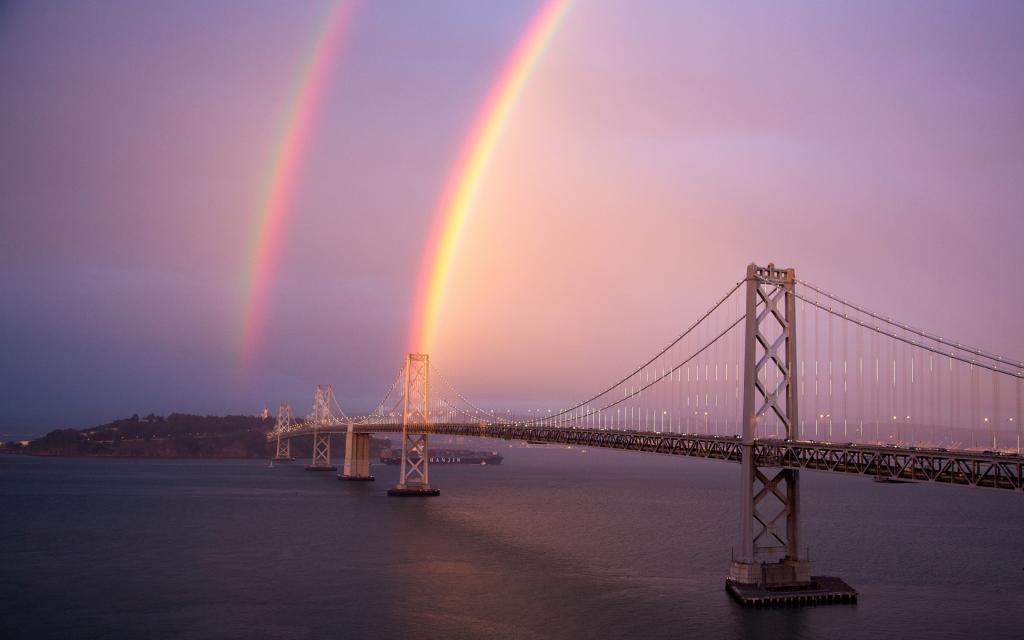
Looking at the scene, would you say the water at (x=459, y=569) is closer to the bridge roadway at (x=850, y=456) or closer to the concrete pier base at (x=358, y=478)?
the bridge roadway at (x=850, y=456)

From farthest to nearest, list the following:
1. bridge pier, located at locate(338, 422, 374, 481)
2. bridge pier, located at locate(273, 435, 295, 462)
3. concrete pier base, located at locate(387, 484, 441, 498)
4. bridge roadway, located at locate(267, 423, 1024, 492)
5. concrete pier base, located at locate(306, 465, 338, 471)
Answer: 1. bridge pier, located at locate(273, 435, 295, 462)
2. concrete pier base, located at locate(306, 465, 338, 471)
3. bridge pier, located at locate(338, 422, 374, 481)
4. concrete pier base, located at locate(387, 484, 441, 498)
5. bridge roadway, located at locate(267, 423, 1024, 492)

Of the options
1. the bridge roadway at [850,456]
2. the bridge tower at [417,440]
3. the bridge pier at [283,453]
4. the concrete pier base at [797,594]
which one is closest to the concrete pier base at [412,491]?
the bridge tower at [417,440]

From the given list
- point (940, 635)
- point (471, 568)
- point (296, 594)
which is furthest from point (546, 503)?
point (940, 635)

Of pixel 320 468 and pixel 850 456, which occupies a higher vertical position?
Answer: pixel 850 456

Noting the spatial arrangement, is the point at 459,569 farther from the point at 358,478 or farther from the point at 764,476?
the point at 358,478

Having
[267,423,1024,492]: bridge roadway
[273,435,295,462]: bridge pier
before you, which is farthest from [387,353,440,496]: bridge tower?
[273,435,295,462]: bridge pier

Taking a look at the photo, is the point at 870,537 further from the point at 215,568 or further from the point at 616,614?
the point at 215,568

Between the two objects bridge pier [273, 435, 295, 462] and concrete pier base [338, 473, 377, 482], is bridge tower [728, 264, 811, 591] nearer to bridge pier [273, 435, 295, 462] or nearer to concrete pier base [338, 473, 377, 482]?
concrete pier base [338, 473, 377, 482]

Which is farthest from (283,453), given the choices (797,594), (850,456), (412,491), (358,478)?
(850,456)
